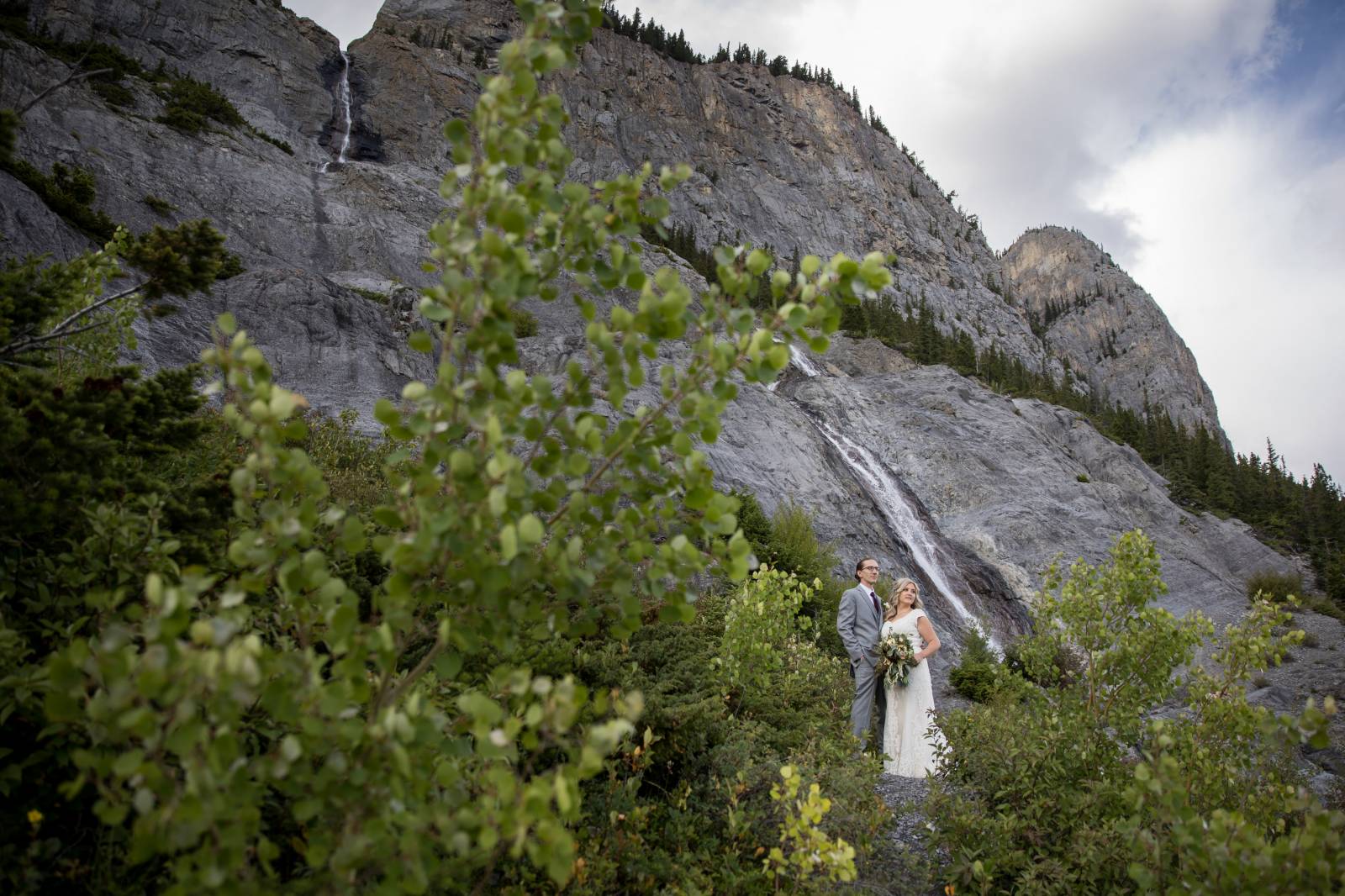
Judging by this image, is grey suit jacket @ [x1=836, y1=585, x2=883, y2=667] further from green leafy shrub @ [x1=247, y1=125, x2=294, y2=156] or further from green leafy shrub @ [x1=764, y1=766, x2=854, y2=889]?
green leafy shrub @ [x1=247, y1=125, x2=294, y2=156]

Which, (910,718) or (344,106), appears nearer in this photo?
(910,718)

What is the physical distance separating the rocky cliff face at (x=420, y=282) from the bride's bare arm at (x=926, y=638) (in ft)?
28.2

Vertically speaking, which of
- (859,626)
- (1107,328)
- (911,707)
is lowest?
(911,707)

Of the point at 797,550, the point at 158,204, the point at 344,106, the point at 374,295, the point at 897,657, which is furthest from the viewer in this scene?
the point at 344,106

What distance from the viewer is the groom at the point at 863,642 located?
6879 mm

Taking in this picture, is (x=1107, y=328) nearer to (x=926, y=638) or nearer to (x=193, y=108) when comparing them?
(x=193, y=108)

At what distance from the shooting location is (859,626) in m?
7.11

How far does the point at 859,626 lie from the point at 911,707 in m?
0.97

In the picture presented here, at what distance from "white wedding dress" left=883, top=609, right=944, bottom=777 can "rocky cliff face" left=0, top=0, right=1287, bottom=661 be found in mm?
8615

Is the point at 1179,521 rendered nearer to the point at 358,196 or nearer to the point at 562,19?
the point at 562,19

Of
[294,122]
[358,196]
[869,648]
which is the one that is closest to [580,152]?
[294,122]

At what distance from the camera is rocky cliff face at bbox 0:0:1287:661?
612 inches

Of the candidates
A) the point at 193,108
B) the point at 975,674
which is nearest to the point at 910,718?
the point at 975,674

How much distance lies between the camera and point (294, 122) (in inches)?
1261
